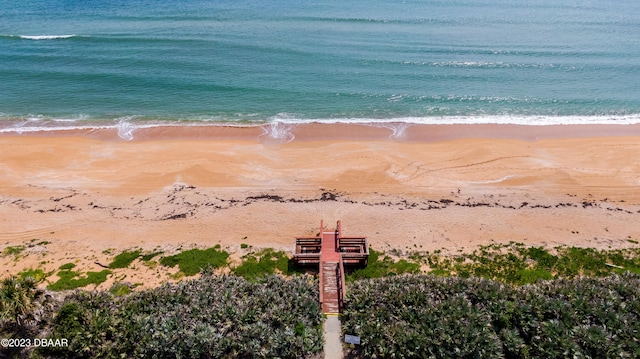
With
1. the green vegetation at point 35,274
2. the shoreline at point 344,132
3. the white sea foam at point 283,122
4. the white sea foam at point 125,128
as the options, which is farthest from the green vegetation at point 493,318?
the white sea foam at point 125,128

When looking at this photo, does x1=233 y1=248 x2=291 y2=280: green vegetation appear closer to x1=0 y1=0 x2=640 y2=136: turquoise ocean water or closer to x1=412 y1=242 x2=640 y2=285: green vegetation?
x1=412 y1=242 x2=640 y2=285: green vegetation

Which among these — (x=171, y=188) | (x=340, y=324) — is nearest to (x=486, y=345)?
(x=340, y=324)

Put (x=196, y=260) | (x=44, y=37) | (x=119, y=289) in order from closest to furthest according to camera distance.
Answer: (x=119, y=289) < (x=196, y=260) < (x=44, y=37)

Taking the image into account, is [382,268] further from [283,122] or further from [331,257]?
[283,122]

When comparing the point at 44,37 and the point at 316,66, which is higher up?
the point at 44,37

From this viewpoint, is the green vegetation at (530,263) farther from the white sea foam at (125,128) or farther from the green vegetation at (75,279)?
the white sea foam at (125,128)

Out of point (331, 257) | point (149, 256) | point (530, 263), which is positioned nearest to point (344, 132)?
point (331, 257)
